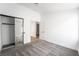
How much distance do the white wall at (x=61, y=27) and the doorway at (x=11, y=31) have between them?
228 cm

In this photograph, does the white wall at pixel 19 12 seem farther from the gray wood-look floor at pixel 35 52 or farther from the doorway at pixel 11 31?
the gray wood-look floor at pixel 35 52

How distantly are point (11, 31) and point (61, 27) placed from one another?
11.5 ft

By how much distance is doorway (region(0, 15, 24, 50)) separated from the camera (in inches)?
144

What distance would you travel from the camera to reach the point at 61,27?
430 cm

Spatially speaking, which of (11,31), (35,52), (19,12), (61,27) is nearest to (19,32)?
(11,31)

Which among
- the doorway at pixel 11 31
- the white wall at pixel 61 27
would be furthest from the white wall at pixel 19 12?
the white wall at pixel 61 27

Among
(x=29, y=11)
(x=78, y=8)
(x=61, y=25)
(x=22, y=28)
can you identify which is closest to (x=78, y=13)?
(x=78, y=8)

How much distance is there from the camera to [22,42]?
416 cm

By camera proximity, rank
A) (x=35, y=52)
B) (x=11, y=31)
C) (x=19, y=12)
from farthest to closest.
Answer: (x=11, y=31)
(x=19, y=12)
(x=35, y=52)

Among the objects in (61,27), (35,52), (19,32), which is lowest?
(35,52)

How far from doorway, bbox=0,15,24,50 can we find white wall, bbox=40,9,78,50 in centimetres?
228

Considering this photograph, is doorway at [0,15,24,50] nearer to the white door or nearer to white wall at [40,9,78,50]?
the white door

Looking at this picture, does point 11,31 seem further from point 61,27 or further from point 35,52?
point 61,27

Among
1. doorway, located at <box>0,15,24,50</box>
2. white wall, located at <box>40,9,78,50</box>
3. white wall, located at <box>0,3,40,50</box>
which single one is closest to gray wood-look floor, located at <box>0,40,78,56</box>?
doorway, located at <box>0,15,24,50</box>
